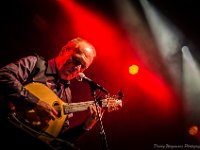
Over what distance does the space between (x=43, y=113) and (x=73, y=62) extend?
1137 millimetres

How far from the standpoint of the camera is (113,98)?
4.88 m

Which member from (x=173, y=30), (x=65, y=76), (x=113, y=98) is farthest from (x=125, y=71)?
(x=65, y=76)

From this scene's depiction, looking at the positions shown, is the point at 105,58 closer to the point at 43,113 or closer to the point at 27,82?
the point at 27,82

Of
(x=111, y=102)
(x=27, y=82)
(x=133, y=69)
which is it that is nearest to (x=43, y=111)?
(x=27, y=82)

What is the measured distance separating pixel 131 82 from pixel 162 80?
98 cm

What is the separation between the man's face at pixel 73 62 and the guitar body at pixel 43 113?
0.53m

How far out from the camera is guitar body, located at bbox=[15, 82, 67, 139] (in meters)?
3.66

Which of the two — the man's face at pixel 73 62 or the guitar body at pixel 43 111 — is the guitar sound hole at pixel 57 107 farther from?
the man's face at pixel 73 62

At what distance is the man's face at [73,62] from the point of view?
14.9 feet

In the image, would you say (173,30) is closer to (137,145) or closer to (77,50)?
(137,145)

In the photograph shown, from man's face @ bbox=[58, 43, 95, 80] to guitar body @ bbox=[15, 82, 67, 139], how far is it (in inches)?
20.9

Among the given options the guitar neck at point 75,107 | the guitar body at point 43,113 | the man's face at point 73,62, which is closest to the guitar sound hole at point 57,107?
the guitar body at point 43,113

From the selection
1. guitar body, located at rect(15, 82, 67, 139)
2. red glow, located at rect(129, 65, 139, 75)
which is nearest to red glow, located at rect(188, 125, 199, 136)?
red glow, located at rect(129, 65, 139, 75)

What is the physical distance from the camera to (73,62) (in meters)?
4.54
